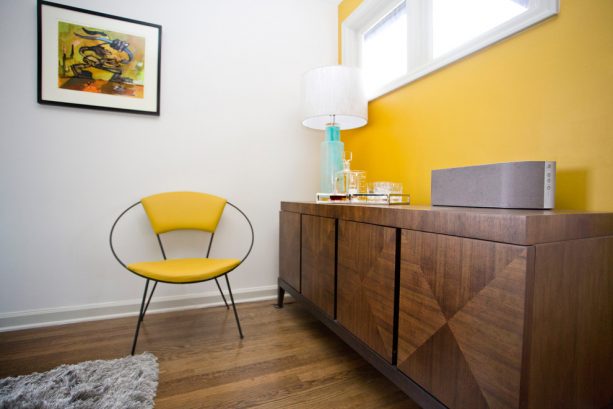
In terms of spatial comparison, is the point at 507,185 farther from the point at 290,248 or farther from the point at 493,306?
the point at 290,248

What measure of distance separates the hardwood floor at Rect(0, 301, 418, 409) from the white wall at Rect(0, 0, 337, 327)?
28 centimetres

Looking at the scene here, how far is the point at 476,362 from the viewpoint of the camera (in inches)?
31.6

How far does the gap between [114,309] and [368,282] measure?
1719 mm

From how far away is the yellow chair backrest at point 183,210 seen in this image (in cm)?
196

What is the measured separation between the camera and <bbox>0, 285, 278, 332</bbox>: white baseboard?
5.99 feet

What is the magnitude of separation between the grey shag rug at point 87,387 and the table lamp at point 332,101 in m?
1.36

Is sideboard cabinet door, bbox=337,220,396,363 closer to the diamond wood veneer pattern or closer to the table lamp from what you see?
the diamond wood veneer pattern

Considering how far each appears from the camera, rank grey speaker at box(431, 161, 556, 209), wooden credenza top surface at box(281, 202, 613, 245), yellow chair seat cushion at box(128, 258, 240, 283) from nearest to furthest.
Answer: wooden credenza top surface at box(281, 202, 613, 245), grey speaker at box(431, 161, 556, 209), yellow chair seat cushion at box(128, 258, 240, 283)

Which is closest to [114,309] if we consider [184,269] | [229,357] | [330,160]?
[184,269]

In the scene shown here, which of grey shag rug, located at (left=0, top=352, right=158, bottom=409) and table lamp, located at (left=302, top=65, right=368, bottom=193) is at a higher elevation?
table lamp, located at (left=302, top=65, right=368, bottom=193)

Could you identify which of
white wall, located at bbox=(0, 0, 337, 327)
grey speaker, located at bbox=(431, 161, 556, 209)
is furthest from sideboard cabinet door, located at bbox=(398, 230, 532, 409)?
white wall, located at bbox=(0, 0, 337, 327)

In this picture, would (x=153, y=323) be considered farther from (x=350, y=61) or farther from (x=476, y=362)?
(x=350, y=61)

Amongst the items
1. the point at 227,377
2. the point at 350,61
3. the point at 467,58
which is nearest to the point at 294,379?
the point at 227,377

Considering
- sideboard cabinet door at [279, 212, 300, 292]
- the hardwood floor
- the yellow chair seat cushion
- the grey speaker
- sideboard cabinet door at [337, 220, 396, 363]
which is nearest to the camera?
the grey speaker
